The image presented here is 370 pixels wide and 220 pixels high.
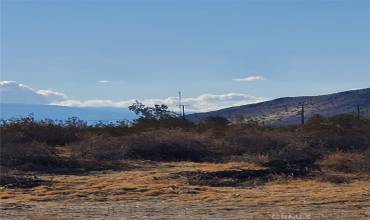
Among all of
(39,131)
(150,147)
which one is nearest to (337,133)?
(150,147)

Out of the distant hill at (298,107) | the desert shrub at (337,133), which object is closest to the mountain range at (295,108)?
the distant hill at (298,107)

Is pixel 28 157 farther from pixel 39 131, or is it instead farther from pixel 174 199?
pixel 174 199

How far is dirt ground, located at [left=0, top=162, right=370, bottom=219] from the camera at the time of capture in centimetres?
1285

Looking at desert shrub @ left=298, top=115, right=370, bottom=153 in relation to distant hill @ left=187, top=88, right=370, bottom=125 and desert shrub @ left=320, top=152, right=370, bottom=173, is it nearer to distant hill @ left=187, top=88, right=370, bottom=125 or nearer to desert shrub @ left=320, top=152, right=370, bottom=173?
desert shrub @ left=320, top=152, right=370, bottom=173

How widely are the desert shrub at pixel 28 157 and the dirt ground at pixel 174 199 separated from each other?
2.39 m

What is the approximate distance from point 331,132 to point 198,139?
23.9ft

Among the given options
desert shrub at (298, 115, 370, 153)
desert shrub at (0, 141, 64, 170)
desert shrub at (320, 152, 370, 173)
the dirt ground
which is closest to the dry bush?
desert shrub at (0, 141, 64, 170)

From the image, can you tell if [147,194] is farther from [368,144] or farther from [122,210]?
[368,144]

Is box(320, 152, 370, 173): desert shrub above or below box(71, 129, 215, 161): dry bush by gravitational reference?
below

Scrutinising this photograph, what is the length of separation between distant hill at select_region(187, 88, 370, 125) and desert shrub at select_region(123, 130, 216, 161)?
211 ft

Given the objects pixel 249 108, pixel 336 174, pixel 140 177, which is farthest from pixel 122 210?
pixel 249 108

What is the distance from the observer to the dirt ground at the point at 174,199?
506 inches

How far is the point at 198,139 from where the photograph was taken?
30594mm

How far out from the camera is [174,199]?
15.8 meters
